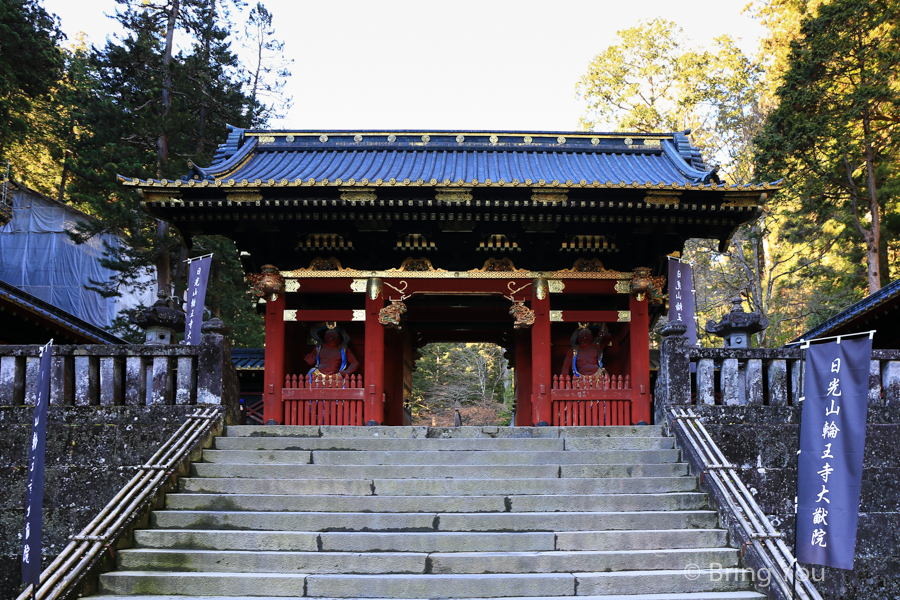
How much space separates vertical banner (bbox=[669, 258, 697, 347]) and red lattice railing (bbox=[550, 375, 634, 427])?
1464 millimetres

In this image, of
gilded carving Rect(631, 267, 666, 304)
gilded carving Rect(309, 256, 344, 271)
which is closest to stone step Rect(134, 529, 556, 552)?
gilded carving Rect(309, 256, 344, 271)

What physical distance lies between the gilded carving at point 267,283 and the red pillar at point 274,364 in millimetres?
81

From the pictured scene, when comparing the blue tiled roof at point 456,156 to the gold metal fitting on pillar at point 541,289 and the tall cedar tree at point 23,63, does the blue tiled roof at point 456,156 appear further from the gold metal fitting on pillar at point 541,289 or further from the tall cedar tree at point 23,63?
the tall cedar tree at point 23,63

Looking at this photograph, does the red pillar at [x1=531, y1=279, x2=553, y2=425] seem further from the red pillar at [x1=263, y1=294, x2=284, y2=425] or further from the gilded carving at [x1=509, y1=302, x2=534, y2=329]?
the red pillar at [x1=263, y1=294, x2=284, y2=425]

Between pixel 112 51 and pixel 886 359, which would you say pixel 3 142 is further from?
pixel 886 359

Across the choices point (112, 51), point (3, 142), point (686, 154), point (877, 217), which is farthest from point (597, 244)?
point (3, 142)

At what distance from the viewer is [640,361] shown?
10953 millimetres

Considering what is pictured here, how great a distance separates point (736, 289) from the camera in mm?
23016

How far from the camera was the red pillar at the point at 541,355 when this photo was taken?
34.9 feet

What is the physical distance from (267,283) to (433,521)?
587 centimetres

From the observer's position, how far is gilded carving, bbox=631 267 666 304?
1127cm

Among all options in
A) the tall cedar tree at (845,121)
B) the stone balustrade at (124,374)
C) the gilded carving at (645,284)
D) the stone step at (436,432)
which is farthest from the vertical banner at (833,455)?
the tall cedar tree at (845,121)

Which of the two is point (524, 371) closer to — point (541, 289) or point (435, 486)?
point (541, 289)

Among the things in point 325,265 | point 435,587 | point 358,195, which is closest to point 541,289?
point 358,195
